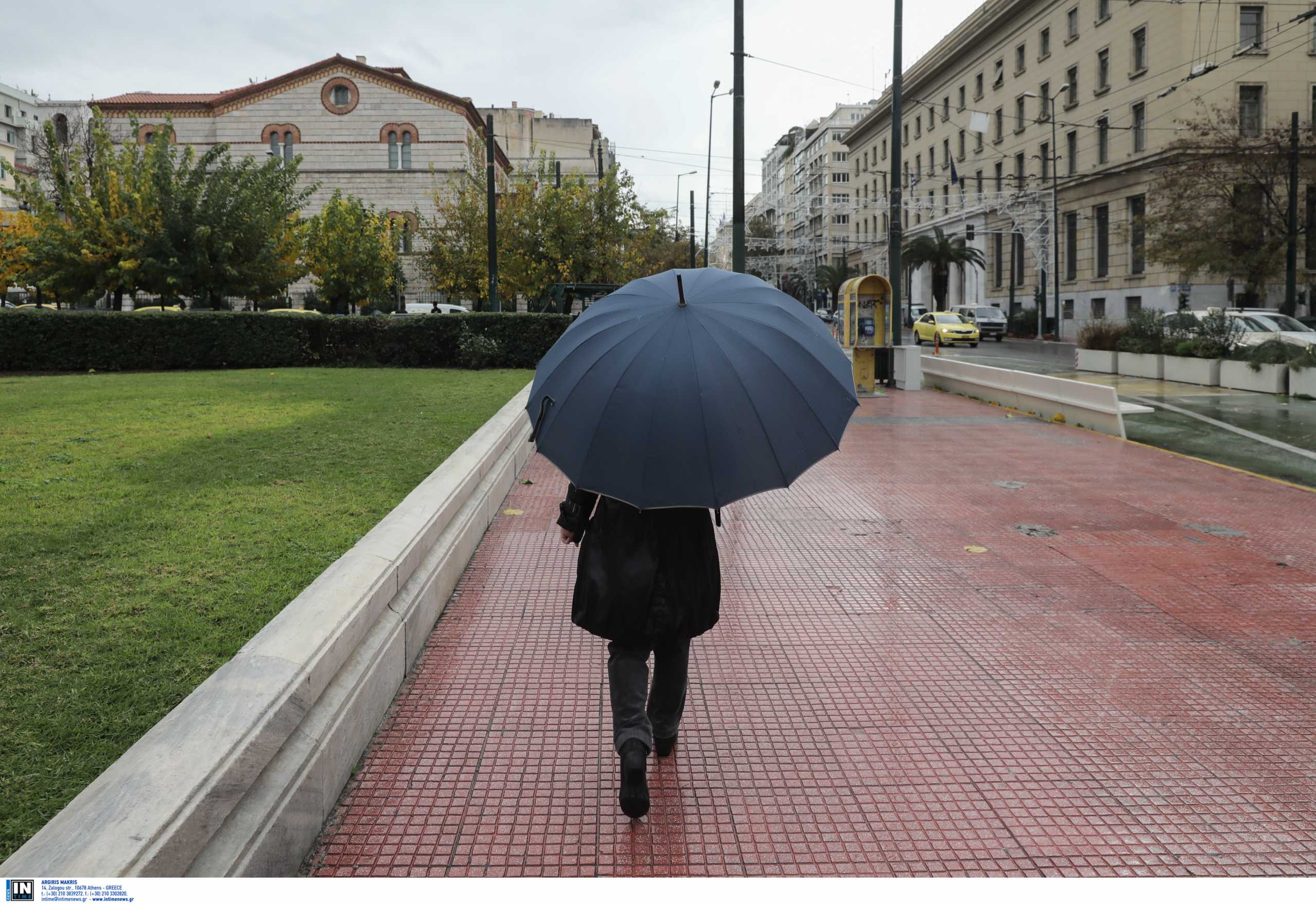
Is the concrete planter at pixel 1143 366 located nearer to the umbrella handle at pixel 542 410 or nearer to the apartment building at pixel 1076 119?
the apartment building at pixel 1076 119

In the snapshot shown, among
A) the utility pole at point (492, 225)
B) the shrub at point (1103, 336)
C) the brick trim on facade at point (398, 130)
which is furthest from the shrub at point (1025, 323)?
the brick trim on facade at point (398, 130)

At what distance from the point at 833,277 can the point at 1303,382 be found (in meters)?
68.4

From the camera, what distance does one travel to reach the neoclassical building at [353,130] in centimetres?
5797

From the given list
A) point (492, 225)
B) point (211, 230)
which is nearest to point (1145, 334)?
point (492, 225)

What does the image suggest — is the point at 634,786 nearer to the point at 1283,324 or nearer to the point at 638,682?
the point at 638,682

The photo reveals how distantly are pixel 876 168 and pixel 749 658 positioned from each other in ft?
242

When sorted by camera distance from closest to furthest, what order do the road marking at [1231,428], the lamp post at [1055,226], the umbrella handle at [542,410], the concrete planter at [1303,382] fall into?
1. the umbrella handle at [542,410]
2. the road marking at [1231,428]
3. the concrete planter at [1303,382]
4. the lamp post at [1055,226]

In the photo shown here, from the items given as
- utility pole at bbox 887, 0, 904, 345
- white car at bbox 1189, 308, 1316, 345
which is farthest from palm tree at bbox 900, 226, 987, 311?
utility pole at bbox 887, 0, 904, 345

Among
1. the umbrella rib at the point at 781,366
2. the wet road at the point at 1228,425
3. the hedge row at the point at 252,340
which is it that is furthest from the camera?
the hedge row at the point at 252,340

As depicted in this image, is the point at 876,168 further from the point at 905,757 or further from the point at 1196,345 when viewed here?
the point at 905,757

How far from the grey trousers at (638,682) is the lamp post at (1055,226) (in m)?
45.8

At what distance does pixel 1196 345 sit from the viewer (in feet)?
70.7

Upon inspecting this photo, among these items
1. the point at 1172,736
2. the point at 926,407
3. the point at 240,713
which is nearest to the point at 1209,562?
the point at 1172,736

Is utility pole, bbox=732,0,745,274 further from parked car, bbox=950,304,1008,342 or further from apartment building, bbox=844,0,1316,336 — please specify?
parked car, bbox=950,304,1008,342
